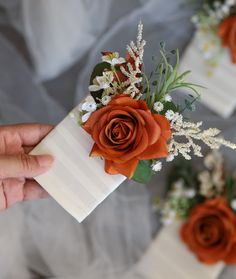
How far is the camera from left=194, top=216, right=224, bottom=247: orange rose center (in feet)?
4.46

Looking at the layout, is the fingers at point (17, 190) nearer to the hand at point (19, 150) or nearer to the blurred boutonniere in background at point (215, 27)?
the hand at point (19, 150)

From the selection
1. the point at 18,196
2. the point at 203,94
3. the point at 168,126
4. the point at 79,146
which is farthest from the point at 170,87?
the point at 203,94

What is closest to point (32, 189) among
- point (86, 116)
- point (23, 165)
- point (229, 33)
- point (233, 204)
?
point (23, 165)

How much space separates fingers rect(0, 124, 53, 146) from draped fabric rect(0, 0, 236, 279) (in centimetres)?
32

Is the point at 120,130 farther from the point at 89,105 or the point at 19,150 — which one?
the point at 19,150

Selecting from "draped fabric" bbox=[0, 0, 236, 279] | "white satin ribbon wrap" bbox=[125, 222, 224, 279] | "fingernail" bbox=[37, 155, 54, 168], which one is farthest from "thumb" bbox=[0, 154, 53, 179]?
"white satin ribbon wrap" bbox=[125, 222, 224, 279]

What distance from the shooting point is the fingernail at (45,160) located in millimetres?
919

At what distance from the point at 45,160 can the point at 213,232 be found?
645 millimetres

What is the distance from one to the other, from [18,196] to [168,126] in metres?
0.41

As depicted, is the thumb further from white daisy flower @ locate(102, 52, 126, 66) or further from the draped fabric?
the draped fabric

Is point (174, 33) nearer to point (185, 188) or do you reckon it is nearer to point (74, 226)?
point (185, 188)

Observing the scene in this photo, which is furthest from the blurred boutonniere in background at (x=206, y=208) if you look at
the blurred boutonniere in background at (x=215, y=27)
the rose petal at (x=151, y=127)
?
the rose petal at (x=151, y=127)

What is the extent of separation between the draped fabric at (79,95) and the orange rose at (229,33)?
127 millimetres

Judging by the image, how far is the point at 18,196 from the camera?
1034 millimetres
